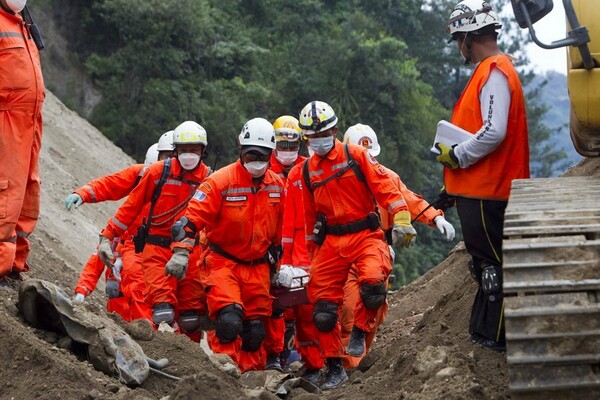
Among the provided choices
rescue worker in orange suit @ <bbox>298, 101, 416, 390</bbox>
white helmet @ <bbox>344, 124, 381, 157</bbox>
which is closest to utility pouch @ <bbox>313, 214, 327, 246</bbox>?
rescue worker in orange suit @ <bbox>298, 101, 416, 390</bbox>

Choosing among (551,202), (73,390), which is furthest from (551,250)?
(73,390)

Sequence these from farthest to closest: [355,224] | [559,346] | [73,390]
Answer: [355,224]
[73,390]
[559,346]

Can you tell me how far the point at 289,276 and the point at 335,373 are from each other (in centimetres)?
99

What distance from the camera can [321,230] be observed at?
10445 mm

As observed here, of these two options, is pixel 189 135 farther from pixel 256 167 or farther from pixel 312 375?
pixel 312 375

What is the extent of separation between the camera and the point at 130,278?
39.9 ft

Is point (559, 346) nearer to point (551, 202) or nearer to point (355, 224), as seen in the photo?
point (551, 202)

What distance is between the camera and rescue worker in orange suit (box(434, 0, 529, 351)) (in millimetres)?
7793

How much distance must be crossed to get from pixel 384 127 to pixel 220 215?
2722cm

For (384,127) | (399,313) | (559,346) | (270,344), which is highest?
(559,346)

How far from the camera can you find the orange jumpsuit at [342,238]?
10.2 metres

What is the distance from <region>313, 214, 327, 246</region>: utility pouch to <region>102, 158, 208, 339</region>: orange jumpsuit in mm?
1538

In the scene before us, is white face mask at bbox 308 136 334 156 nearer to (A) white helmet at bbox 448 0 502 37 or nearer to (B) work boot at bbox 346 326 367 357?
(B) work boot at bbox 346 326 367 357

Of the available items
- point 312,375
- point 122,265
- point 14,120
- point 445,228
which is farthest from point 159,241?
point 445,228
